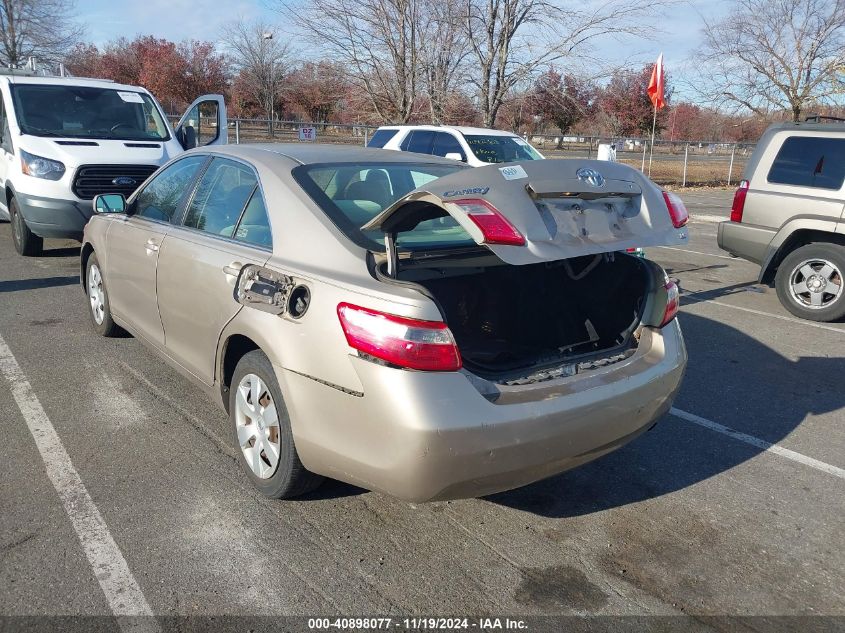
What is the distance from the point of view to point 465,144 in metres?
11.8

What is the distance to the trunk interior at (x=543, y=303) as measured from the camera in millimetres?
3553

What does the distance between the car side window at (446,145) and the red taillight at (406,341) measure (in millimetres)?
9584

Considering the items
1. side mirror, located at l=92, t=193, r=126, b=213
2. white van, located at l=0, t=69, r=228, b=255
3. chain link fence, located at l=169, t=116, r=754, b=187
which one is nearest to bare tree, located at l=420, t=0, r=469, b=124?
chain link fence, located at l=169, t=116, r=754, b=187

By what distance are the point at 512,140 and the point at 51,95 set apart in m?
7.38

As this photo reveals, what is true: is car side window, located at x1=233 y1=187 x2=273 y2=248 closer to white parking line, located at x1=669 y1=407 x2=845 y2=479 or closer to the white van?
white parking line, located at x1=669 y1=407 x2=845 y2=479

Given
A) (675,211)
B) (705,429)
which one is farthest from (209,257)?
(705,429)

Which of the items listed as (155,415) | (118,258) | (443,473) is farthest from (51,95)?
(443,473)

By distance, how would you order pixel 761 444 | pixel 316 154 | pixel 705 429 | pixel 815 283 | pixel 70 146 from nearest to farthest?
pixel 316 154 < pixel 761 444 < pixel 705 429 < pixel 815 283 < pixel 70 146

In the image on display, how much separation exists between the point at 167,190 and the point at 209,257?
3.89 ft

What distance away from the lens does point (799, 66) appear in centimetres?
2106

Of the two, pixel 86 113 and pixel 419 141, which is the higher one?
pixel 86 113

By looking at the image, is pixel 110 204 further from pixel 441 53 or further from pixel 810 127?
pixel 441 53

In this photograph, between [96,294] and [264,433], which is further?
[96,294]

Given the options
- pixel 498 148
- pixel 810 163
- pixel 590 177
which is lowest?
pixel 590 177
